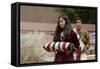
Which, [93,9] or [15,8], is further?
[93,9]

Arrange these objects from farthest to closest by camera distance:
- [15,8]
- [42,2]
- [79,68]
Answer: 1. [79,68]
2. [42,2]
3. [15,8]

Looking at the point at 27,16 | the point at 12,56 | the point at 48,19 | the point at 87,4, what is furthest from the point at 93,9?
the point at 12,56

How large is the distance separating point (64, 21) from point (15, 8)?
51 centimetres

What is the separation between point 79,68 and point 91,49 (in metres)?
0.24

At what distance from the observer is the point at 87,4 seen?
2471 millimetres

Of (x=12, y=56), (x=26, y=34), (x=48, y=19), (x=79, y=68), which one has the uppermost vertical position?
(x=48, y=19)

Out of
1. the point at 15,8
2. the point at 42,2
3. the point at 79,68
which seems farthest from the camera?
the point at 79,68

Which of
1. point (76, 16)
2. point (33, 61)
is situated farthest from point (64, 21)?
point (33, 61)

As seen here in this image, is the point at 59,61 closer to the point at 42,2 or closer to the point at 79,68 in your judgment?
the point at 79,68

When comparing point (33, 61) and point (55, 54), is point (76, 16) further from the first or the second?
point (33, 61)

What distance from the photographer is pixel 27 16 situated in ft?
7.16

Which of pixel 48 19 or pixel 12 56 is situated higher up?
pixel 48 19

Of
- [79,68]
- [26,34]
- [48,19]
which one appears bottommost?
[79,68]

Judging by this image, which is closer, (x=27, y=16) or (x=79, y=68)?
(x=27, y=16)
